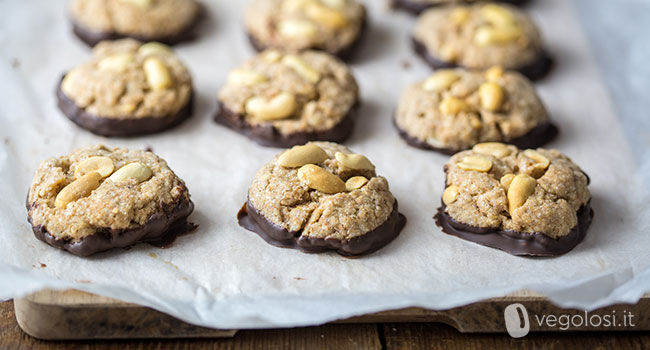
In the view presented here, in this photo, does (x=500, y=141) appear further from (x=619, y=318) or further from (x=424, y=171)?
(x=619, y=318)

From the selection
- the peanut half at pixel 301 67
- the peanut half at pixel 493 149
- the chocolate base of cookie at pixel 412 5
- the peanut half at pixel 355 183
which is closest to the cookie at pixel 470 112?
the peanut half at pixel 493 149

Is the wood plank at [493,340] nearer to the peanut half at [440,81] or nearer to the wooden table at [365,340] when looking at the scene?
the wooden table at [365,340]

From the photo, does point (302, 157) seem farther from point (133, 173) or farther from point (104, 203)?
point (104, 203)

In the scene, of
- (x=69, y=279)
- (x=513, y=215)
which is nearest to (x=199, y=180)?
(x=69, y=279)

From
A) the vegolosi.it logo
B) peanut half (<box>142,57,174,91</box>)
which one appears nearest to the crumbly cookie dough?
peanut half (<box>142,57,174,91</box>)

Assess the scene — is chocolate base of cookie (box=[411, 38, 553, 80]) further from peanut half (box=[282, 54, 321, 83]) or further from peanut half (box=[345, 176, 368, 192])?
peanut half (box=[345, 176, 368, 192])

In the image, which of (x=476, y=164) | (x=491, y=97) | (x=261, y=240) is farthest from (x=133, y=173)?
(x=491, y=97)
